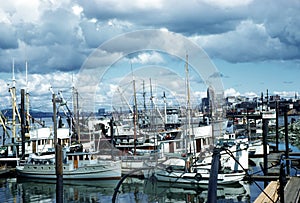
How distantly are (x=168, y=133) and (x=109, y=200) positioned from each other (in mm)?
19157

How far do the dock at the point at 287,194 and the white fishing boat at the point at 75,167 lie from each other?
2312 cm

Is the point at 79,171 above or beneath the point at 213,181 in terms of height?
beneath

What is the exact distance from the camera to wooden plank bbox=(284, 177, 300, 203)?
13148 millimetres

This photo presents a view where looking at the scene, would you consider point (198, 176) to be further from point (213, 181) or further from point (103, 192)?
point (213, 181)

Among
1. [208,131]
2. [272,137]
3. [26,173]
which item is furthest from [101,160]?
[272,137]

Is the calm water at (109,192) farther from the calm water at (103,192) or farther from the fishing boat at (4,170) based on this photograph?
the fishing boat at (4,170)

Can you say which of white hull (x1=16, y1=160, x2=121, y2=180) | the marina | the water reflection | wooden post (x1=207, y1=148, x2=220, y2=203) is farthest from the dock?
white hull (x1=16, y1=160, x2=121, y2=180)

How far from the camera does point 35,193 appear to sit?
33844 millimetres

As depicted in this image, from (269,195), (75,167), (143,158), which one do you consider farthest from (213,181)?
(75,167)

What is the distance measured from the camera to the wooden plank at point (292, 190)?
13148 millimetres

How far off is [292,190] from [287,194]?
1.80 feet

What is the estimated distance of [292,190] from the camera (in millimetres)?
14211

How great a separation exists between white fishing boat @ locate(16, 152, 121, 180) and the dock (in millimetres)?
23121

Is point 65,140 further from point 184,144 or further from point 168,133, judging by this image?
point 184,144
